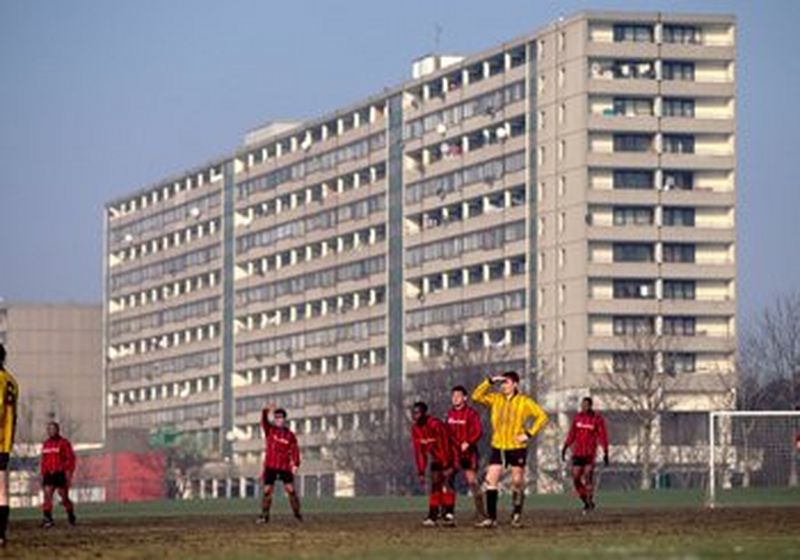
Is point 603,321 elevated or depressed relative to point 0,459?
elevated

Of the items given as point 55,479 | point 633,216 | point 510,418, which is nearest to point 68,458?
point 55,479

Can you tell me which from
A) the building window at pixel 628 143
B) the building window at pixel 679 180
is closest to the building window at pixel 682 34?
the building window at pixel 628 143

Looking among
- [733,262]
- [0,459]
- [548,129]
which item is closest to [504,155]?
[548,129]

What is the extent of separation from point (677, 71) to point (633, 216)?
1110cm

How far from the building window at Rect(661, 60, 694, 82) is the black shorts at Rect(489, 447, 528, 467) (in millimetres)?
133098

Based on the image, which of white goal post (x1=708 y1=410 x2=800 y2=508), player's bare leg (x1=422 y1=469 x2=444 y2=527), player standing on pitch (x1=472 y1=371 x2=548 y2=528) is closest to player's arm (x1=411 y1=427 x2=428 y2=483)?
player's bare leg (x1=422 y1=469 x2=444 y2=527)

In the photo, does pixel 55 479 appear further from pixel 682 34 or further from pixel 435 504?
pixel 682 34

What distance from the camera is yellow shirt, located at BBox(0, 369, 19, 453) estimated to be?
31438 millimetres

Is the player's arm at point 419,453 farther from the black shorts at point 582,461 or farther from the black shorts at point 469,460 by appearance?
the black shorts at point 582,461

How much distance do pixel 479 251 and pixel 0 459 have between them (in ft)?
502

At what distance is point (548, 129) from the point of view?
567 ft

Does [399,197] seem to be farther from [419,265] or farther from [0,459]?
[0,459]

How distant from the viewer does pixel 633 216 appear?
563 ft

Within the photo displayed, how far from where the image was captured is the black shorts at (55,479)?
5147cm
